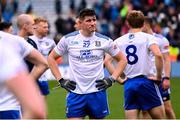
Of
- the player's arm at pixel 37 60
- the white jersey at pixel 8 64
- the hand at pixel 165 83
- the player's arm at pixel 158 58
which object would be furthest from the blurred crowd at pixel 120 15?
the white jersey at pixel 8 64

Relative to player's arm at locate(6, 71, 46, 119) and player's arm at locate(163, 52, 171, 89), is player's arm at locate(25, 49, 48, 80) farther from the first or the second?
player's arm at locate(163, 52, 171, 89)

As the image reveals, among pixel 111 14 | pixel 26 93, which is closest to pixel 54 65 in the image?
pixel 26 93

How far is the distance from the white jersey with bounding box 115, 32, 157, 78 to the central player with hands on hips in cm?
70

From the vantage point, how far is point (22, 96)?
3766 millimetres

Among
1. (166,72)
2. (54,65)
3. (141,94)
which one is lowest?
(141,94)

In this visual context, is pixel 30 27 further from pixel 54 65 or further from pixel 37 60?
pixel 37 60

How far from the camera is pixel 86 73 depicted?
873 centimetres

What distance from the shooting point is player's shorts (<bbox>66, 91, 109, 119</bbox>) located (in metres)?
8.70

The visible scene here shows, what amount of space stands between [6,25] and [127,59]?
182 centimetres

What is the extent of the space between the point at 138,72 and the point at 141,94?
1.09ft

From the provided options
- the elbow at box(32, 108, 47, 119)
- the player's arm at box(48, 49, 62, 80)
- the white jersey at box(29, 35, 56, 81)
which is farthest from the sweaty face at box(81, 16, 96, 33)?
the elbow at box(32, 108, 47, 119)

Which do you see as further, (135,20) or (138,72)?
(138,72)

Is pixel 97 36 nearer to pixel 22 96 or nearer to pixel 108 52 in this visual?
pixel 108 52

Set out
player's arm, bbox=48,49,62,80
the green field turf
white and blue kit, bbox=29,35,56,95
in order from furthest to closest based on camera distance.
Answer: the green field turf < white and blue kit, bbox=29,35,56,95 < player's arm, bbox=48,49,62,80
